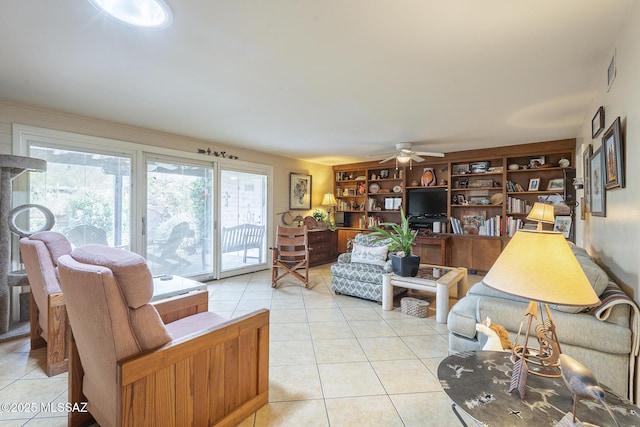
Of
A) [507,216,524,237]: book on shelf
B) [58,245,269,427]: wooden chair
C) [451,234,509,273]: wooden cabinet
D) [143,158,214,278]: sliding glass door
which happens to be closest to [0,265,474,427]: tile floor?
[58,245,269,427]: wooden chair

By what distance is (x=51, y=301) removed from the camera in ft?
6.43

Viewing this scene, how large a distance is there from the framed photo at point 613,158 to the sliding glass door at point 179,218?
4.53 m

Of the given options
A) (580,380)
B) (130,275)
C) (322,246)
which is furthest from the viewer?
(322,246)

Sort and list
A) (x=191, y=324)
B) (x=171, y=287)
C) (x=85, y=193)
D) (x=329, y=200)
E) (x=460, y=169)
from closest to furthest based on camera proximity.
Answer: (x=191, y=324)
(x=171, y=287)
(x=85, y=193)
(x=460, y=169)
(x=329, y=200)

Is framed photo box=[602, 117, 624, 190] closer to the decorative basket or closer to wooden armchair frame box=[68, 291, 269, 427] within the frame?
the decorative basket

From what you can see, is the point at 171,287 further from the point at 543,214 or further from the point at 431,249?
the point at 431,249

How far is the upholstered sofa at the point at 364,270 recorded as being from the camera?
3.55 metres

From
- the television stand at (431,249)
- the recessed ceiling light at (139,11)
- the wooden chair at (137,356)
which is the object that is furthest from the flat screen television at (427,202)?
the recessed ceiling light at (139,11)

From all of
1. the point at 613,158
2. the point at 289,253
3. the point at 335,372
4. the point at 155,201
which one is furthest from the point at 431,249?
the point at 155,201

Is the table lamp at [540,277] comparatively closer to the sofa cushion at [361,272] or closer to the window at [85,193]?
the sofa cushion at [361,272]

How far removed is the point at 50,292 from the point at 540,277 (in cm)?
287

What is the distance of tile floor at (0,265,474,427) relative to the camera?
63.7 inches

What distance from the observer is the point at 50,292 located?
197 cm

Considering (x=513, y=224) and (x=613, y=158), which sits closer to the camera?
(x=613, y=158)
